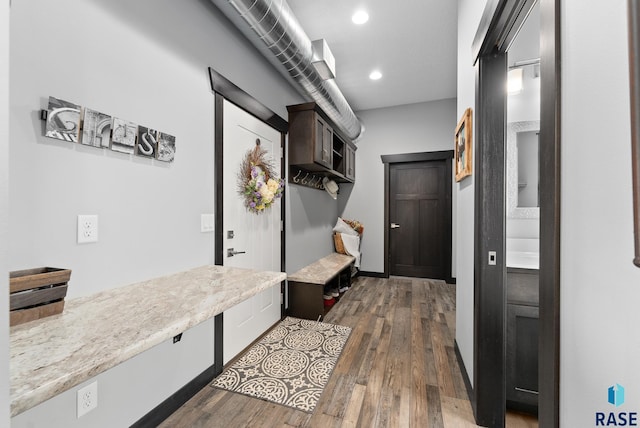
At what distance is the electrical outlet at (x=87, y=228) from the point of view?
1.30m

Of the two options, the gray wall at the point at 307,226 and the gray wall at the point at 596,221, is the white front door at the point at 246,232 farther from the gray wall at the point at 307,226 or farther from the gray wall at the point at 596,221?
the gray wall at the point at 596,221

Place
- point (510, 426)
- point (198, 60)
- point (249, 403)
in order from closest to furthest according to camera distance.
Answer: point (510, 426) < point (249, 403) < point (198, 60)

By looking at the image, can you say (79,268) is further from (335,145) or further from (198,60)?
(335,145)

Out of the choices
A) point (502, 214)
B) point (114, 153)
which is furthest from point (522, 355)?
point (114, 153)

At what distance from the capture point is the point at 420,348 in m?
2.53

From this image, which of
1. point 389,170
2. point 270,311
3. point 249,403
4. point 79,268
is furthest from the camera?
point 389,170

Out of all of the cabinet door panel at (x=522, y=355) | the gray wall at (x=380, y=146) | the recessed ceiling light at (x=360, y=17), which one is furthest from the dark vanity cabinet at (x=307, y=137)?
the cabinet door panel at (x=522, y=355)

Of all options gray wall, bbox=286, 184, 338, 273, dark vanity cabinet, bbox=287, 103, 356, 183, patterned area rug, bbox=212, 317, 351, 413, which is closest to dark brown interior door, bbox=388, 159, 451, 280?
gray wall, bbox=286, 184, 338, 273

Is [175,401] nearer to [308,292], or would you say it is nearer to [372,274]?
[308,292]

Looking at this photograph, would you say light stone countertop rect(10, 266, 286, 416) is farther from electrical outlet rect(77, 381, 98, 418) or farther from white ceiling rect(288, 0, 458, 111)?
white ceiling rect(288, 0, 458, 111)

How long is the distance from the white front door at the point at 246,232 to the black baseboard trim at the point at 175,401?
23 centimetres

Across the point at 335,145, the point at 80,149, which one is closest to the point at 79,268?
the point at 80,149

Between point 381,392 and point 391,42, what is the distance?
3376 millimetres

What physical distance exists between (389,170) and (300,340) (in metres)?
3.44
